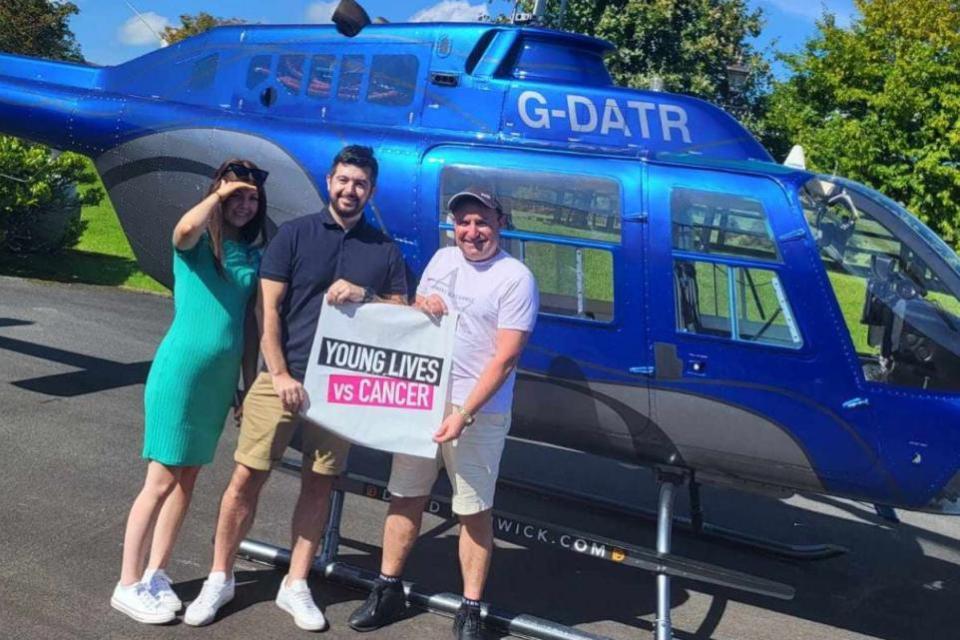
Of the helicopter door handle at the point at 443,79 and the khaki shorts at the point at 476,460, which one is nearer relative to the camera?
the khaki shorts at the point at 476,460

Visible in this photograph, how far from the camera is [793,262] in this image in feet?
13.9

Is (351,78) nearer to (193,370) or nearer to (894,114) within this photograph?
(193,370)

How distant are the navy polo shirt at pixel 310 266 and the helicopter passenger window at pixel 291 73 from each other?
2.03 meters

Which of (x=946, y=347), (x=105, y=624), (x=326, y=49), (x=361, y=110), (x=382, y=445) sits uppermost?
(x=326, y=49)

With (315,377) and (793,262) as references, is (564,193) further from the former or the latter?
(315,377)

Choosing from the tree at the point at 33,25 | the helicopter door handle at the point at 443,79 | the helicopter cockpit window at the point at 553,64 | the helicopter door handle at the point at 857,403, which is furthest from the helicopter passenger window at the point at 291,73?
the tree at the point at 33,25

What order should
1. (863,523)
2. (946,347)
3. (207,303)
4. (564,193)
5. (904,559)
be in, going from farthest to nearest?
(863,523) → (904,559) → (564,193) → (946,347) → (207,303)

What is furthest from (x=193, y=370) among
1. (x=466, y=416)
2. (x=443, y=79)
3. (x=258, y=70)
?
(x=258, y=70)

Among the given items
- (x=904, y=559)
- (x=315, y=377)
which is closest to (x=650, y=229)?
(x=315, y=377)

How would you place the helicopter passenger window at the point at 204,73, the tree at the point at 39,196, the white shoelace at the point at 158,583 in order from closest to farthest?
1. the white shoelace at the point at 158,583
2. the helicopter passenger window at the point at 204,73
3. the tree at the point at 39,196

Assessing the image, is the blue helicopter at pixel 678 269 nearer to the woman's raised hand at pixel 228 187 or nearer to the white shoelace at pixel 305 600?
the woman's raised hand at pixel 228 187

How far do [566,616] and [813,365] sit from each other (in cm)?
162

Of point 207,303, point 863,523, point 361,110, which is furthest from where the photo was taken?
point 863,523

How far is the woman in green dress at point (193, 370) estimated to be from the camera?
3.76m
